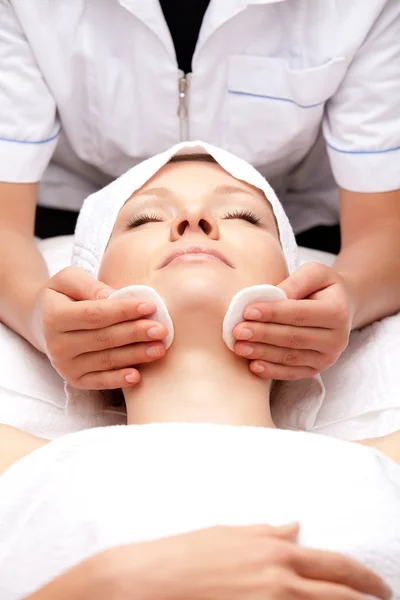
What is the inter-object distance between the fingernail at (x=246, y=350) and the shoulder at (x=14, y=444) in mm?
329

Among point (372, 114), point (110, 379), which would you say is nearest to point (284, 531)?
point (110, 379)

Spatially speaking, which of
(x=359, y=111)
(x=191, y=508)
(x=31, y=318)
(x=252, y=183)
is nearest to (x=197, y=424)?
(x=191, y=508)

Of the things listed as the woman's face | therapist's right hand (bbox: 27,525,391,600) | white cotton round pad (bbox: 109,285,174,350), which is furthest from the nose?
therapist's right hand (bbox: 27,525,391,600)

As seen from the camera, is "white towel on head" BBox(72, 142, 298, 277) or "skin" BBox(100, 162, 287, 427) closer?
"skin" BBox(100, 162, 287, 427)

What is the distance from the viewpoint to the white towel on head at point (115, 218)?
1.38 metres

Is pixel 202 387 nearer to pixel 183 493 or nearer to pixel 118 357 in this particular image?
pixel 118 357

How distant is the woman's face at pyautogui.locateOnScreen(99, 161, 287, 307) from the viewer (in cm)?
123

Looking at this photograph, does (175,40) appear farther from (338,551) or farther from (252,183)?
(338,551)

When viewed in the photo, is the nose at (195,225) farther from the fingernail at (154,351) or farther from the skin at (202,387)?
the fingernail at (154,351)

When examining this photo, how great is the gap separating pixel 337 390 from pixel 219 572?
0.64 m

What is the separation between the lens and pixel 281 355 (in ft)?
4.09

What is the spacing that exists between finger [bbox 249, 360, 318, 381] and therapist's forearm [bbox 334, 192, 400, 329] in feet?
0.66

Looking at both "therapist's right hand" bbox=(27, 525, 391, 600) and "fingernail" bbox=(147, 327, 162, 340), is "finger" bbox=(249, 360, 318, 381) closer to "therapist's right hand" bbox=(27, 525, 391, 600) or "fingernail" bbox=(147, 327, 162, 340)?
"fingernail" bbox=(147, 327, 162, 340)

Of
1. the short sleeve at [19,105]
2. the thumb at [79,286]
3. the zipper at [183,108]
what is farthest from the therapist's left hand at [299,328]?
the short sleeve at [19,105]
